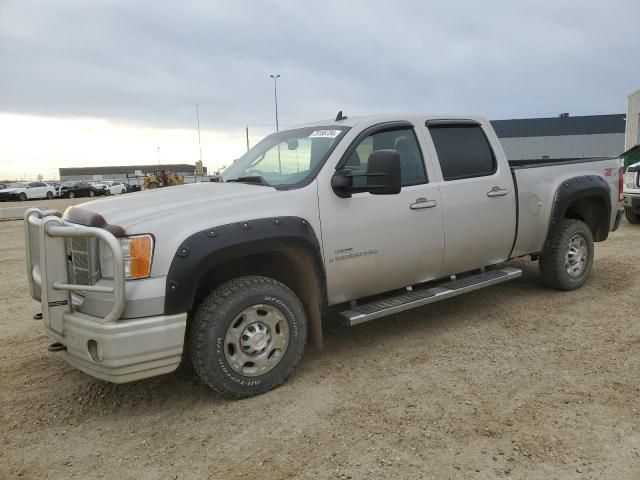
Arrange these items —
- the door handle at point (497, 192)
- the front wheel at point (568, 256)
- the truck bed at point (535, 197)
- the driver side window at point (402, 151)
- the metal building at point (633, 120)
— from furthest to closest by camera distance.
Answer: the metal building at point (633, 120)
the front wheel at point (568, 256)
the truck bed at point (535, 197)
the door handle at point (497, 192)
the driver side window at point (402, 151)

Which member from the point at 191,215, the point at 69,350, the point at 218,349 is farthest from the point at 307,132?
the point at 69,350

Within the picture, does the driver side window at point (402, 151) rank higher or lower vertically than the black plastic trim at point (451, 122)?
lower

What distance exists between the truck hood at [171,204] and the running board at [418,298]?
110 cm

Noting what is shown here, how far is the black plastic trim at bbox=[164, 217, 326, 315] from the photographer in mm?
3080

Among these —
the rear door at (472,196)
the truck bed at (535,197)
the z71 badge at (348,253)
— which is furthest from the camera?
the truck bed at (535,197)

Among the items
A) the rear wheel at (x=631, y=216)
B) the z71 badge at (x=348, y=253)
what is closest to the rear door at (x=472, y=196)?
the z71 badge at (x=348, y=253)

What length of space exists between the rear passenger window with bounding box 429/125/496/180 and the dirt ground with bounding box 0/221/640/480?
4.65 feet

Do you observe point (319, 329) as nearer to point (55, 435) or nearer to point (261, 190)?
point (261, 190)

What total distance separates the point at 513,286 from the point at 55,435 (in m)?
4.96

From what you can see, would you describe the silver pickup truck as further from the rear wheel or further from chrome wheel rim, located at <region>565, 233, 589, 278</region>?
the rear wheel

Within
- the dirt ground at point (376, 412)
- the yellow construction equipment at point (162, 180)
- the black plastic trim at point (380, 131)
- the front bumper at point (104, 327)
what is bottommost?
the dirt ground at point (376, 412)

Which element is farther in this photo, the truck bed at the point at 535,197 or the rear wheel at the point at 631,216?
the rear wheel at the point at 631,216

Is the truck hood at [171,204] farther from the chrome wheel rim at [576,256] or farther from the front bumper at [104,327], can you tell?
the chrome wheel rim at [576,256]

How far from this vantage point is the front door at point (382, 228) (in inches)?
150
